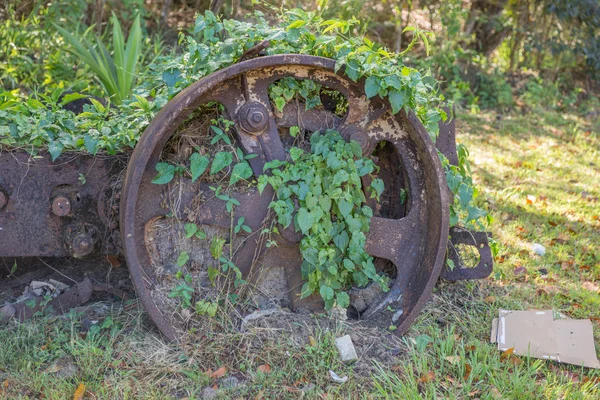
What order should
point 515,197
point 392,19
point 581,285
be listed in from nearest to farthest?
point 581,285 → point 515,197 → point 392,19

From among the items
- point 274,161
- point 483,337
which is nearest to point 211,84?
point 274,161

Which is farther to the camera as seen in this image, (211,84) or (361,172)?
(361,172)

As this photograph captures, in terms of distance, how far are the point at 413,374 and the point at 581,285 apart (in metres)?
1.57

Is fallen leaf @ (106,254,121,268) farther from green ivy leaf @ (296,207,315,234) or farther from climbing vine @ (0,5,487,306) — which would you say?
green ivy leaf @ (296,207,315,234)

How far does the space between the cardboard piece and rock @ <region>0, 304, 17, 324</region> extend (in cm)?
227

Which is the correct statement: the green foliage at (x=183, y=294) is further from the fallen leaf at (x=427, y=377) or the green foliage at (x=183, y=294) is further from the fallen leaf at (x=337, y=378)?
the fallen leaf at (x=427, y=377)

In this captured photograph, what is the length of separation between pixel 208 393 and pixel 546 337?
1605 mm

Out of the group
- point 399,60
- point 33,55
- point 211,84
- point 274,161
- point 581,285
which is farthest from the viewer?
point 33,55

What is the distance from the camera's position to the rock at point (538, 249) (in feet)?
13.5

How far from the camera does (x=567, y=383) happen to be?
2.73 meters

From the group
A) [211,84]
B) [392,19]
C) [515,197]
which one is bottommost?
[515,197]

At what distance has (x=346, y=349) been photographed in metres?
2.81

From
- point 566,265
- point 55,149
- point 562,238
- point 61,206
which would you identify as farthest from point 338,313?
point 562,238

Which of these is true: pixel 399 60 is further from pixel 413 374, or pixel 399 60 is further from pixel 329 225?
pixel 413 374
